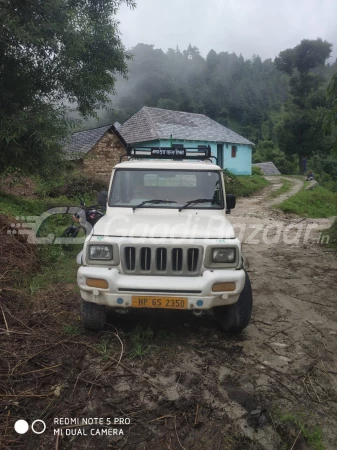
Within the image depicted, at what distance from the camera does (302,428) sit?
269 cm

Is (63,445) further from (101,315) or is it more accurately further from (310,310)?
(310,310)

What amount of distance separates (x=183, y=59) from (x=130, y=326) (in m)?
91.7

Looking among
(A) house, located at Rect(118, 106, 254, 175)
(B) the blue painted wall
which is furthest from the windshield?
(B) the blue painted wall

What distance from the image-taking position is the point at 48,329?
13.7 ft

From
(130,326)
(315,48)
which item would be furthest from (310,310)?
(315,48)

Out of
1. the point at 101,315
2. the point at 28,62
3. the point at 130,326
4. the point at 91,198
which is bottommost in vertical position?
the point at 91,198

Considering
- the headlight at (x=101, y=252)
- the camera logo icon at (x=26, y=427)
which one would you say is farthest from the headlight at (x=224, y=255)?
the camera logo icon at (x=26, y=427)

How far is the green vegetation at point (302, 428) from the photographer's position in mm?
2584

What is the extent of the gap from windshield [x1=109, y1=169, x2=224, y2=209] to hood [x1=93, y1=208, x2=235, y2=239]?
25cm

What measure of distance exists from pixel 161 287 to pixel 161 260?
0.28 meters

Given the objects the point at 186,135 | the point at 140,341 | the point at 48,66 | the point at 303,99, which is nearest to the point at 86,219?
the point at 48,66

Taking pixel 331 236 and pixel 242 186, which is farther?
pixel 242 186

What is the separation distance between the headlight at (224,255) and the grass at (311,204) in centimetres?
1388

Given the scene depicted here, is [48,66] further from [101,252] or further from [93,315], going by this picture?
[93,315]
